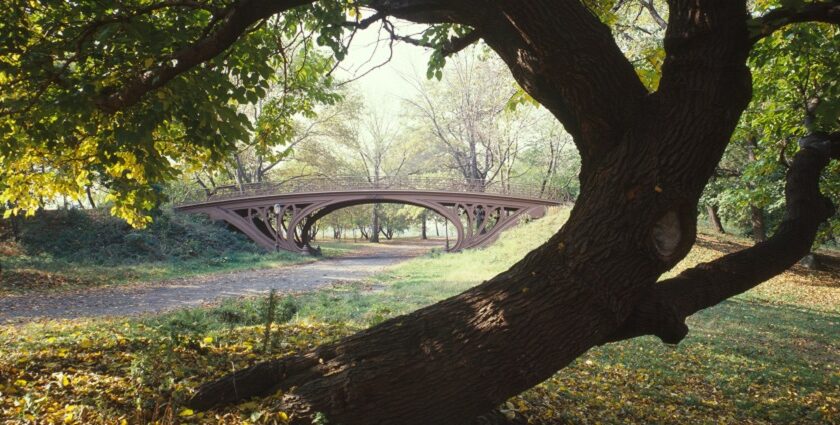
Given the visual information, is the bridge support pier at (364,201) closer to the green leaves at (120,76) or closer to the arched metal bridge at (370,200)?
the arched metal bridge at (370,200)

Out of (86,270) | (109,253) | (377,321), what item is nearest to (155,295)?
(86,270)

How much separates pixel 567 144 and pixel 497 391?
1394 inches

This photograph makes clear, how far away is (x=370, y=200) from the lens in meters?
31.5

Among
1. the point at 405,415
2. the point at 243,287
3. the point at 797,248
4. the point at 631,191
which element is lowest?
the point at 243,287

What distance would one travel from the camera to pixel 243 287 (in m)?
15.8

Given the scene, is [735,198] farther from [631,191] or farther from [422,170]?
[422,170]

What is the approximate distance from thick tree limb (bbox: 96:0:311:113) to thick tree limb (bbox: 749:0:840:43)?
276 cm

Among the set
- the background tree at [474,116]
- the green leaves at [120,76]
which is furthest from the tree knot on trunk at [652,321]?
the background tree at [474,116]

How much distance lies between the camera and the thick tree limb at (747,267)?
301 cm

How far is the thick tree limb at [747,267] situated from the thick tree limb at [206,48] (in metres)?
2.95

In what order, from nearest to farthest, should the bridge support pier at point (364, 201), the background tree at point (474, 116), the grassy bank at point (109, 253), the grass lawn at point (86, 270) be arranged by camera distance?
the grass lawn at point (86, 270) → the grassy bank at point (109, 253) → the bridge support pier at point (364, 201) → the background tree at point (474, 116)

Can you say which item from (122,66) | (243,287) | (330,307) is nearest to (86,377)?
(122,66)

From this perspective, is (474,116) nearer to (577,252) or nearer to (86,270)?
(86,270)

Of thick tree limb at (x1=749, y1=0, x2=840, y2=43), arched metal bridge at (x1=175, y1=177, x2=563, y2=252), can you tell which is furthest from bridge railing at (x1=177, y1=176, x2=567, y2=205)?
thick tree limb at (x1=749, y1=0, x2=840, y2=43)
